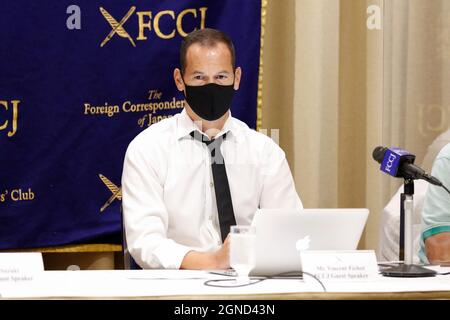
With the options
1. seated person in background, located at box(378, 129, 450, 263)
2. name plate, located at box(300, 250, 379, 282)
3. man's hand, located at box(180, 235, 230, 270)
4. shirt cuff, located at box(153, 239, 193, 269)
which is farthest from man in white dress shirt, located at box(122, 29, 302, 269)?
name plate, located at box(300, 250, 379, 282)

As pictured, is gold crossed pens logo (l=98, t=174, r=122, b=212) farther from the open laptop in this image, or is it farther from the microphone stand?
the microphone stand

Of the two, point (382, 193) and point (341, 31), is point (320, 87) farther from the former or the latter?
point (382, 193)

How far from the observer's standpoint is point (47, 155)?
11.1ft

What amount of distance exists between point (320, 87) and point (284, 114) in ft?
0.70

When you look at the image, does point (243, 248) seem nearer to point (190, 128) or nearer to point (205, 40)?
point (190, 128)

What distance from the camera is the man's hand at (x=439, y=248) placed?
2.57 m

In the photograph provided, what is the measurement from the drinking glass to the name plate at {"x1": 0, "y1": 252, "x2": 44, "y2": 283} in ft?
1.64

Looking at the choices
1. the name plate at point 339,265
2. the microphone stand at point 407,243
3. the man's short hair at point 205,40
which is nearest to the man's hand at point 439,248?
the microphone stand at point 407,243

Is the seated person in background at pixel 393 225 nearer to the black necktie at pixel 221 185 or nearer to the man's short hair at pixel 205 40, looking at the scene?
the black necktie at pixel 221 185

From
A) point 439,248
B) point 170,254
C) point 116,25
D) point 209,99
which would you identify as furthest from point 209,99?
point 439,248

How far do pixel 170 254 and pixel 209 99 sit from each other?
61 centimetres

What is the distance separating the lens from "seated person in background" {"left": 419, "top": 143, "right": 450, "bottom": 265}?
259cm

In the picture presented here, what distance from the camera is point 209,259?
2.42 m
